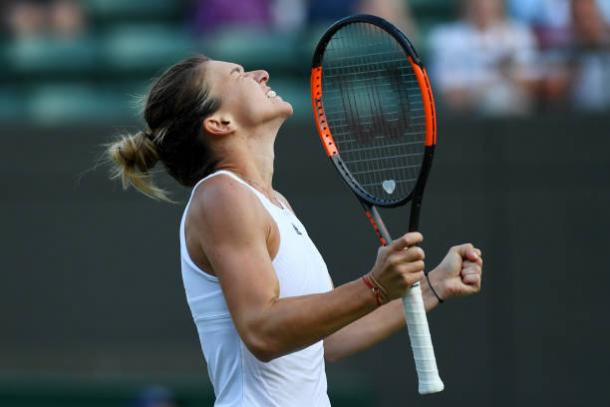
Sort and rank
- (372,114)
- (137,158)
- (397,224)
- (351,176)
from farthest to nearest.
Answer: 1. (397,224)
2. (372,114)
3. (351,176)
4. (137,158)

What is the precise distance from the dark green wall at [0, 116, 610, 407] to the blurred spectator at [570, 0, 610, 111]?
0.14 meters

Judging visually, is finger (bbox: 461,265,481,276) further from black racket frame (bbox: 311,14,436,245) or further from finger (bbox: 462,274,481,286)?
black racket frame (bbox: 311,14,436,245)

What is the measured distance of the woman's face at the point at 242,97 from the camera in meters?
3.32

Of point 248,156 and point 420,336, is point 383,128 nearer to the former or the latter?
point 248,156

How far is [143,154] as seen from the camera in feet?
11.1

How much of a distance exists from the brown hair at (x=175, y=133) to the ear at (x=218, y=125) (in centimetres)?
2

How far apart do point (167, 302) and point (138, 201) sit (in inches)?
26.1

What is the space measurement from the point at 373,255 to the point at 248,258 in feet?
14.7

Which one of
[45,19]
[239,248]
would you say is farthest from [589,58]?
[239,248]

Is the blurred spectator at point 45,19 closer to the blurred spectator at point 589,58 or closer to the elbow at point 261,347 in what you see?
the blurred spectator at point 589,58

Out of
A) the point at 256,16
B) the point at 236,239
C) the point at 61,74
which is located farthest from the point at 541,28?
the point at 236,239

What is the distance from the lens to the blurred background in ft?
23.8

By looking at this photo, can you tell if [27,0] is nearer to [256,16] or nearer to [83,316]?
[256,16]

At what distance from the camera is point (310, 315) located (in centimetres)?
293
